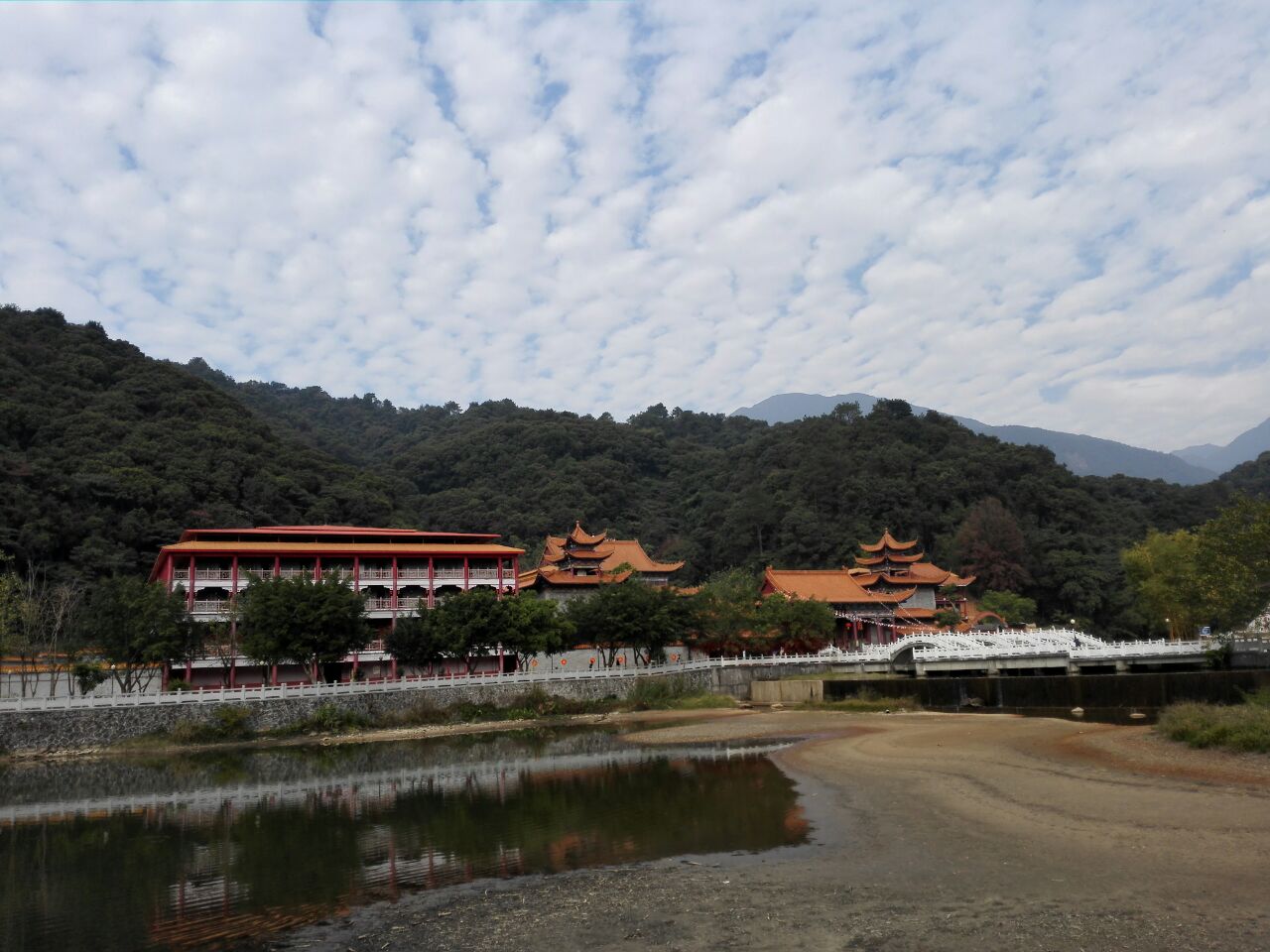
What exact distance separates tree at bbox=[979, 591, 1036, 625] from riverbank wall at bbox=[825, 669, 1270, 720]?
31086mm

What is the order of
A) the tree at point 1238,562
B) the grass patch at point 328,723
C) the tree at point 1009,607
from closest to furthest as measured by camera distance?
the tree at point 1238,562
the grass patch at point 328,723
the tree at point 1009,607

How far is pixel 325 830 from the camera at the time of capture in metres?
→ 20.9

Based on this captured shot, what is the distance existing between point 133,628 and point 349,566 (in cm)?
1368

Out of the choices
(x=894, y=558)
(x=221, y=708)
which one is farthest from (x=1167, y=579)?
(x=221, y=708)

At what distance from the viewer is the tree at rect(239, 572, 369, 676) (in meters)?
44.6

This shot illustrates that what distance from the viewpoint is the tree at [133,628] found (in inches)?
1705

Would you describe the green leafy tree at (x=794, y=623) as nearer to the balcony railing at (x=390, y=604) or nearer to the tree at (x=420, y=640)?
the tree at (x=420, y=640)

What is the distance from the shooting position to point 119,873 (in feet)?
58.9

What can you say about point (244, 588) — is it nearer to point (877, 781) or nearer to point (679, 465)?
point (877, 781)

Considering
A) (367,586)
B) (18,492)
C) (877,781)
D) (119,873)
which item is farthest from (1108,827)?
(18,492)

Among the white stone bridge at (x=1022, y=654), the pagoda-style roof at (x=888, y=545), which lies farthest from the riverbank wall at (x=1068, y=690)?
the pagoda-style roof at (x=888, y=545)

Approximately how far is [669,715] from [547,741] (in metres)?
9.18

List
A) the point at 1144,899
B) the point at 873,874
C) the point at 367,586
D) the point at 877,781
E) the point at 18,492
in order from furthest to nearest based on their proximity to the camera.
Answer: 1. the point at 18,492
2. the point at 367,586
3. the point at 877,781
4. the point at 873,874
5. the point at 1144,899

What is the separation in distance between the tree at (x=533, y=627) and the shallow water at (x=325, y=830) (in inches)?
586
